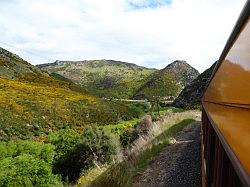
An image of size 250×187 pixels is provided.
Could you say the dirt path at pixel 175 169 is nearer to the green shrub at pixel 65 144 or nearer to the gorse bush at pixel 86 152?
the gorse bush at pixel 86 152

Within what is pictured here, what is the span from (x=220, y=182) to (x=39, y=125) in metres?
50.5

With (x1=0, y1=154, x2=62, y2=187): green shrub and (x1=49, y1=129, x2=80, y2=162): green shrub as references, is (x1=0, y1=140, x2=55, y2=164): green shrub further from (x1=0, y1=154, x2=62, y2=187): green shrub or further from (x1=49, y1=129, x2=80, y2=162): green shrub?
(x1=0, y1=154, x2=62, y2=187): green shrub

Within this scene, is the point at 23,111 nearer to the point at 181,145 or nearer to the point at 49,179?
the point at 49,179

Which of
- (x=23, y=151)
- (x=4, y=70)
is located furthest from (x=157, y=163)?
(x=4, y=70)

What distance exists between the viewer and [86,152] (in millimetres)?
30266

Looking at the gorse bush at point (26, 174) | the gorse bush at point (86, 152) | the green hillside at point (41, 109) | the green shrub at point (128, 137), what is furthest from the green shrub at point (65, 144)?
the green hillside at point (41, 109)

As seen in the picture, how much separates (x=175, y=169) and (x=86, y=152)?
60.5 feet

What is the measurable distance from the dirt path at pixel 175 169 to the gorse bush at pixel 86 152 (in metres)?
13.2

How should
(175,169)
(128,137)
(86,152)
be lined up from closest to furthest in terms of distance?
(175,169) < (86,152) < (128,137)

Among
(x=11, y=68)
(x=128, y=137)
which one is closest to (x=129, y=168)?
(x=128, y=137)

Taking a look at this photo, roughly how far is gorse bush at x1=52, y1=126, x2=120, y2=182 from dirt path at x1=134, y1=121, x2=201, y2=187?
43.2 feet

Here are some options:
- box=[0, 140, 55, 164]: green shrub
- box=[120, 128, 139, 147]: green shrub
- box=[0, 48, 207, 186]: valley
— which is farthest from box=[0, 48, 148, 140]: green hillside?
box=[120, 128, 139, 147]: green shrub

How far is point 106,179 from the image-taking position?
11.3 m

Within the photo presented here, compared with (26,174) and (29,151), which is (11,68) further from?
(26,174)
